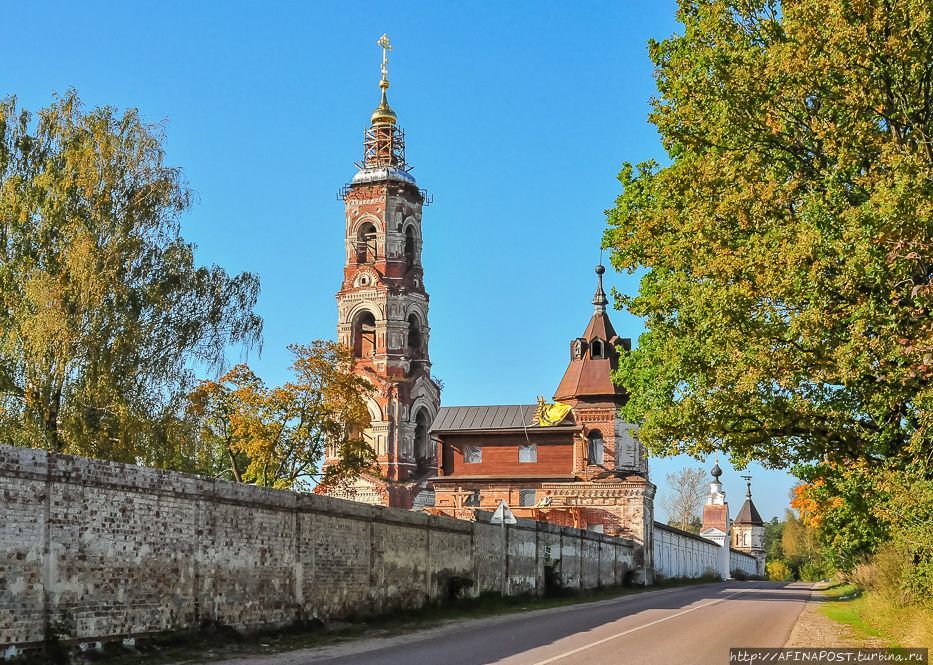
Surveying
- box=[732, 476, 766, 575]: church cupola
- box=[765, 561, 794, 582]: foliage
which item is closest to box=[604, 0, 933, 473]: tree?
box=[765, 561, 794, 582]: foliage

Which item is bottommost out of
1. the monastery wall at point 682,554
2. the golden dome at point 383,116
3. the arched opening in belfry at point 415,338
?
the monastery wall at point 682,554

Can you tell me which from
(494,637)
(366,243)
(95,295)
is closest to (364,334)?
(366,243)

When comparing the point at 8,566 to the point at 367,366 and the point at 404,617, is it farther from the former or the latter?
the point at 367,366

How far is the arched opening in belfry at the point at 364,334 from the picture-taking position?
72.9 metres

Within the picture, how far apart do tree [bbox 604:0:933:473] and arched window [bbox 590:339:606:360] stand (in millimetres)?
36153

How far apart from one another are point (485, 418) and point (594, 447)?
689cm

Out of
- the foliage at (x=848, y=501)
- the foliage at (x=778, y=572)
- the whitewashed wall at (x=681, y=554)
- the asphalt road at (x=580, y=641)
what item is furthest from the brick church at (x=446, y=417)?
the foliage at (x=778, y=572)

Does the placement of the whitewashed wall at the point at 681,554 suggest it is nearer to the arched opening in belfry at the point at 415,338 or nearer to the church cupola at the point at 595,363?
the church cupola at the point at 595,363

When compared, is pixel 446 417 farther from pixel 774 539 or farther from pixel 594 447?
pixel 774 539

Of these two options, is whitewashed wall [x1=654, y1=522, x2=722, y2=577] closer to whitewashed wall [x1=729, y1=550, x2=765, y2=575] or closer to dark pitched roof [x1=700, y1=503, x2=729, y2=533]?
whitewashed wall [x1=729, y1=550, x2=765, y2=575]

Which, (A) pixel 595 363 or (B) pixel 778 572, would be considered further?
(B) pixel 778 572

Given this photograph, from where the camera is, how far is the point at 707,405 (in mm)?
18172

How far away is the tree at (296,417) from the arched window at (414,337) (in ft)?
97.8

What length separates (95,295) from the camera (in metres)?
25.2
